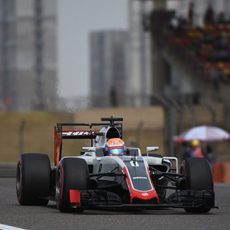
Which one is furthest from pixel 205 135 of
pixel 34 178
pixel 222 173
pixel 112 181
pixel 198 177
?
pixel 112 181

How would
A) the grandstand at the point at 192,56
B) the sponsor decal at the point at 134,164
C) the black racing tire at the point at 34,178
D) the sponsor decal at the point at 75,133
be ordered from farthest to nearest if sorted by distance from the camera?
the grandstand at the point at 192,56 → the sponsor decal at the point at 75,133 → the black racing tire at the point at 34,178 → the sponsor decal at the point at 134,164

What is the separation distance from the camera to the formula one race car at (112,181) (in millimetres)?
15336

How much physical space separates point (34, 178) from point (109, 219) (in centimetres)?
264

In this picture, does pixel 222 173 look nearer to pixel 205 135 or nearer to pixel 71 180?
pixel 205 135

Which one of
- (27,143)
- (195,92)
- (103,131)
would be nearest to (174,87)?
(195,92)

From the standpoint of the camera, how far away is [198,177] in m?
16.0

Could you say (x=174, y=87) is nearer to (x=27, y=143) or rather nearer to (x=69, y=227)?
(x=27, y=143)

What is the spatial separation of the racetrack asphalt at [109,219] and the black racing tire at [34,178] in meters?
0.18

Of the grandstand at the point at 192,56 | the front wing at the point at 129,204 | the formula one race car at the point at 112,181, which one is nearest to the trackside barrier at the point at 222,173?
the formula one race car at the point at 112,181

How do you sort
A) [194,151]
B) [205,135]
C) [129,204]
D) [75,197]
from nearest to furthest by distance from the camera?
[129,204], [75,197], [194,151], [205,135]

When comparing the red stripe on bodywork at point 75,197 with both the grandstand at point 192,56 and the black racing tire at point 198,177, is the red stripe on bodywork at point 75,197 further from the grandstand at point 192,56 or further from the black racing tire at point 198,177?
the grandstand at point 192,56

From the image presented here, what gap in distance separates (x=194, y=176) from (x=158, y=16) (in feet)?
189

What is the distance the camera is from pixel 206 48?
68.5 metres

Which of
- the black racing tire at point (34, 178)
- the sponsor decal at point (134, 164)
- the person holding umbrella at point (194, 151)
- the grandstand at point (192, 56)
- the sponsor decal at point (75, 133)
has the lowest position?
the grandstand at point (192, 56)
